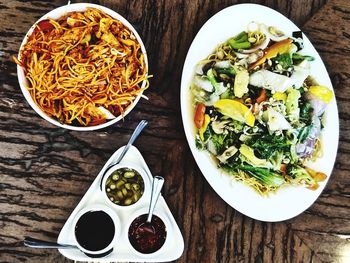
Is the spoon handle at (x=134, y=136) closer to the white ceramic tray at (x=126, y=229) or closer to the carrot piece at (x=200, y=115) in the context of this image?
the white ceramic tray at (x=126, y=229)


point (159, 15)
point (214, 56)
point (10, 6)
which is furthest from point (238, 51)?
point (10, 6)

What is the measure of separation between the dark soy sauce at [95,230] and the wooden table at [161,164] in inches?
5.5

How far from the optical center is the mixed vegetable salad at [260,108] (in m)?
2.12

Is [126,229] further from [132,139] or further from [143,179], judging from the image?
[132,139]

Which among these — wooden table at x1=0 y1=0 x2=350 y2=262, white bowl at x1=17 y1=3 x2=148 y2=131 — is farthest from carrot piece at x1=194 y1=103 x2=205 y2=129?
white bowl at x1=17 y1=3 x2=148 y2=131

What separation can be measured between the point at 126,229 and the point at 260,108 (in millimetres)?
630

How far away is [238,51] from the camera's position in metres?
2.19

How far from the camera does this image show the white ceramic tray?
2105 millimetres

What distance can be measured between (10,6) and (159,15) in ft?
1.77

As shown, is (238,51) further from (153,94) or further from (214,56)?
(153,94)

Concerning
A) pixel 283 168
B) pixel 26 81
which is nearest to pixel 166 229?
pixel 283 168

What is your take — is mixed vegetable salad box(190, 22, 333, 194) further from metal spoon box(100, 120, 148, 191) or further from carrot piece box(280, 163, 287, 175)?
metal spoon box(100, 120, 148, 191)

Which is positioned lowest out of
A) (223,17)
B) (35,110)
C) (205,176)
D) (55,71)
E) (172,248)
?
(172,248)

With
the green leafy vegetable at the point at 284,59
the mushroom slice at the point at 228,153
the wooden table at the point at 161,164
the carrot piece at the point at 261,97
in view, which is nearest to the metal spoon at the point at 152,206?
the wooden table at the point at 161,164
